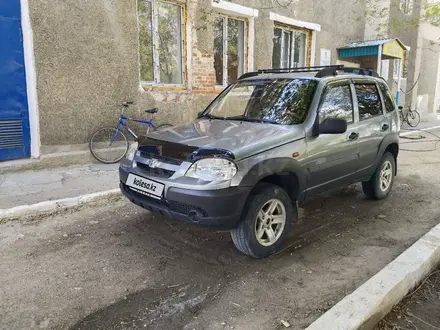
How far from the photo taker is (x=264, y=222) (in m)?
3.56

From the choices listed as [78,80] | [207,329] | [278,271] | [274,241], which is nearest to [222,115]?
[274,241]

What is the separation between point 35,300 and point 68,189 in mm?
2854

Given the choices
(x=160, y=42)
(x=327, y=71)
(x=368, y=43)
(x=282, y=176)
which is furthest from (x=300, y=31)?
(x=282, y=176)

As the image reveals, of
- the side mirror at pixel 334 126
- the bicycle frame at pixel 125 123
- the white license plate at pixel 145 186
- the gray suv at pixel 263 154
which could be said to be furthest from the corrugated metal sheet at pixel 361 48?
the white license plate at pixel 145 186

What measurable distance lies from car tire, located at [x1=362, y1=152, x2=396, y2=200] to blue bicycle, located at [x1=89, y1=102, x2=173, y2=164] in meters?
4.39

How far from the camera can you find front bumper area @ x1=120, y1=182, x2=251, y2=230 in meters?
3.15

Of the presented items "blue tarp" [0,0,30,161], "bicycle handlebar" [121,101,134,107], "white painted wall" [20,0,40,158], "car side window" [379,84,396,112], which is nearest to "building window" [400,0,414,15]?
"car side window" [379,84,396,112]

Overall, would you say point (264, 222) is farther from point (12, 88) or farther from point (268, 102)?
point (12, 88)

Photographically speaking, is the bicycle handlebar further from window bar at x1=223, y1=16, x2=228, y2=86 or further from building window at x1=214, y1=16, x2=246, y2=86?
window bar at x1=223, y1=16, x2=228, y2=86

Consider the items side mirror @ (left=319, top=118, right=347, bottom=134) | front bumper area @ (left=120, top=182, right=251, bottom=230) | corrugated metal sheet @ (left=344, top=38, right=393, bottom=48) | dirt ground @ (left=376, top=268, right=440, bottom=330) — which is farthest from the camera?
corrugated metal sheet @ (left=344, top=38, right=393, bottom=48)

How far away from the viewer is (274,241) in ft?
12.1

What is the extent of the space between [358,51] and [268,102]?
10.0m

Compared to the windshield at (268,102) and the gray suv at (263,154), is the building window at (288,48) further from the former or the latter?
the windshield at (268,102)

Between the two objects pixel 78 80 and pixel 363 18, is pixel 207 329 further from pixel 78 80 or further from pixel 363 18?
pixel 363 18
